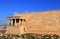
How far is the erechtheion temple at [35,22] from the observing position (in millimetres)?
31672

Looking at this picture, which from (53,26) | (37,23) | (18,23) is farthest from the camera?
(18,23)

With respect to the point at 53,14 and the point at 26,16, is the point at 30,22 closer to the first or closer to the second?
the point at 26,16

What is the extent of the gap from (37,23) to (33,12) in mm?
2570

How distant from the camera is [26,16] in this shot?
36188 mm

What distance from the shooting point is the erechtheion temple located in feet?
104

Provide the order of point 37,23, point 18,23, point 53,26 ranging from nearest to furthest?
point 53,26
point 37,23
point 18,23

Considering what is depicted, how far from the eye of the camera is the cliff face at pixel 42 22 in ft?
104

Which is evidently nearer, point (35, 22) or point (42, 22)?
point (42, 22)

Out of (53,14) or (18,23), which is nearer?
(53,14)

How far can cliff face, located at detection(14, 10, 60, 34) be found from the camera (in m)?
31.5

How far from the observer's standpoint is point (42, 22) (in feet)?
110

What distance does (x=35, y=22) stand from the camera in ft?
114

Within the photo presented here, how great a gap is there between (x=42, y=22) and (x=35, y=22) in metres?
1.64

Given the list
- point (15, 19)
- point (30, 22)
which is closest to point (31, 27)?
point (30, 22)
